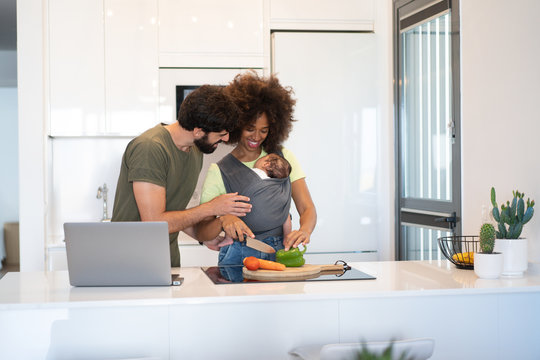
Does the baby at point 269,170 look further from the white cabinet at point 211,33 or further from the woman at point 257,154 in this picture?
the white cabinet at point 211,33

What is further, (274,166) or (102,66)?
(102,66)

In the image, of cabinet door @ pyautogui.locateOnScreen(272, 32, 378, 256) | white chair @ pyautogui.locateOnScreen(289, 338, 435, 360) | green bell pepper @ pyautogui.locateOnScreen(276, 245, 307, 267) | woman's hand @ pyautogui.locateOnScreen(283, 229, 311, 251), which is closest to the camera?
white chair @ pyautogui.locateOnScreen(289, 338, 435, 360)

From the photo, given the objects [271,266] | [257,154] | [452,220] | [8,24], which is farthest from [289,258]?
[8,24]

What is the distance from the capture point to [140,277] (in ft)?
6.73

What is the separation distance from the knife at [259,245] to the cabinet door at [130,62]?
5.99 ft

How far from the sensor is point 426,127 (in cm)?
375

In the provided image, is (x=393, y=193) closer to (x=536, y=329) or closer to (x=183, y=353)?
(x=536, y=329)

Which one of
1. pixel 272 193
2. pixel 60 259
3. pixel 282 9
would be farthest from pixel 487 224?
pixel 60 259

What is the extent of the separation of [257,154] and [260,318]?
3.30 feet

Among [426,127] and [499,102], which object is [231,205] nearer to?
[499,102]

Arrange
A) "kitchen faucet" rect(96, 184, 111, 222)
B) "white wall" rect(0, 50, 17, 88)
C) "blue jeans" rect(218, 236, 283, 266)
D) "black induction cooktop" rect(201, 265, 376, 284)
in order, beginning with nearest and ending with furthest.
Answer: "black induction cooktop" rect(201, 265, 376, 284) → "blue jeans" rect(218, 236, 283, 266) → "kitchen faucet" rect(96, 184, 111, 222) → "white wall" rect(0, 50, 17, 88)

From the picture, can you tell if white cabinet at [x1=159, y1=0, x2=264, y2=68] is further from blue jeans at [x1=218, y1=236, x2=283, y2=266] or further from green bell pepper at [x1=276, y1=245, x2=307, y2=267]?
green bell pepper at [x1=276, y1=245, x2=307, y2=267]

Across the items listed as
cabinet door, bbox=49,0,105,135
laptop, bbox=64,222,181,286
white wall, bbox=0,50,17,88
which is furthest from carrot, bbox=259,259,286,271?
white wall, bbox=0,50,17,88

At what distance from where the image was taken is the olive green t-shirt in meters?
2.46
